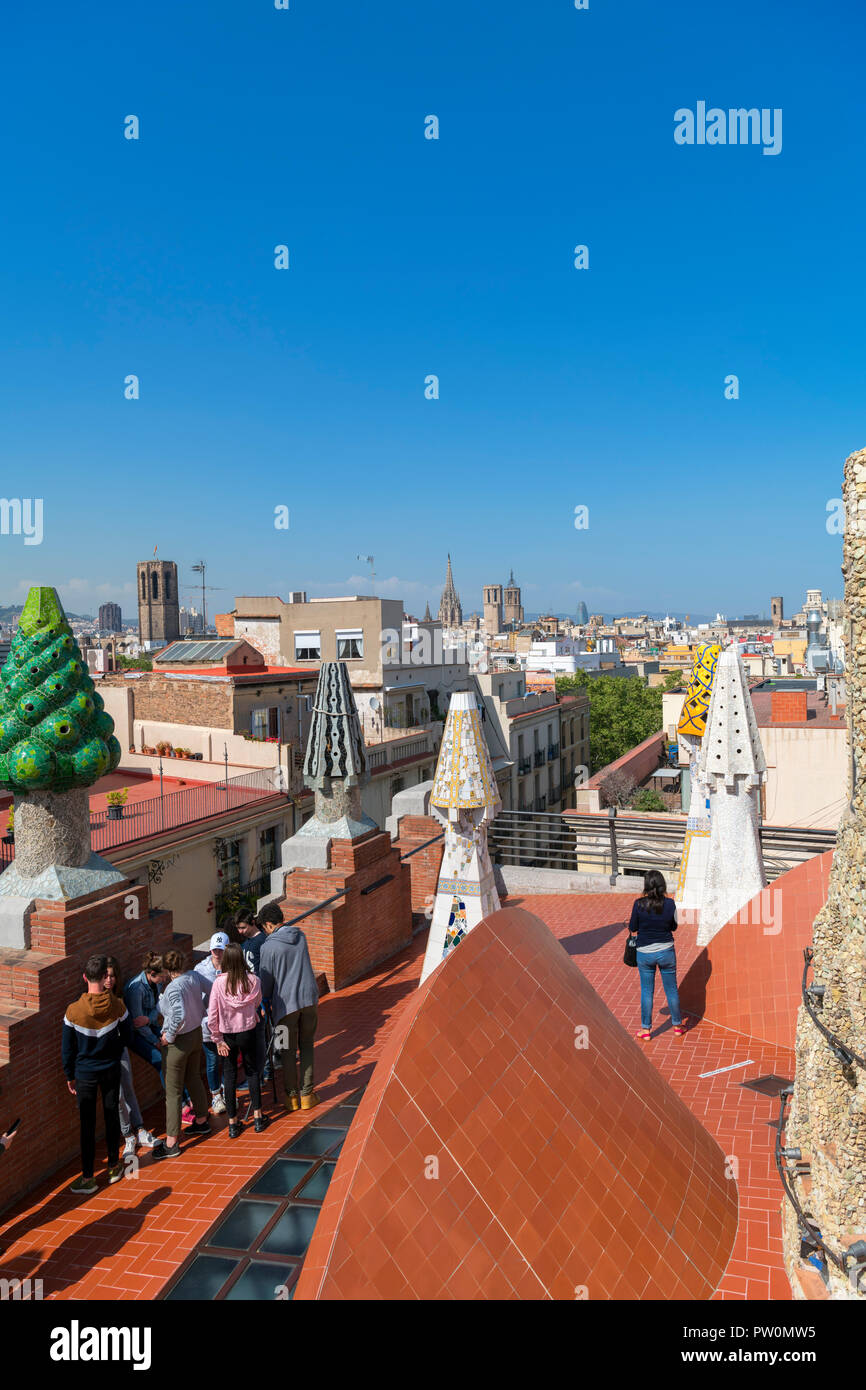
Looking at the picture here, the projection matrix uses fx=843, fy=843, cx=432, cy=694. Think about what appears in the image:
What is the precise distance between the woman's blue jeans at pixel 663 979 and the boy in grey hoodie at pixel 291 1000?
2717 millimetres

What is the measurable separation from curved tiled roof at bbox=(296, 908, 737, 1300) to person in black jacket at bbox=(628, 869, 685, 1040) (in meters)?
2.91

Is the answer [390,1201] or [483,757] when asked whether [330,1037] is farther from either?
[390,1201]

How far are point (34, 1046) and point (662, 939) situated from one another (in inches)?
179

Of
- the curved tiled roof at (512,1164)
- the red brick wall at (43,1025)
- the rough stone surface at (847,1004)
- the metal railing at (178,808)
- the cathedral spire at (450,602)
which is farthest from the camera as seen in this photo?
the cathedral spire at (450,602)

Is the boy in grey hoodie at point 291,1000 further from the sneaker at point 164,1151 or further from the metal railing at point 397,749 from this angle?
the metal railing at point 397,749

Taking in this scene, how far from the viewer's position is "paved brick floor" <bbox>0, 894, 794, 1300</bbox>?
404cm

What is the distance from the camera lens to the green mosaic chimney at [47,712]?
5473mm

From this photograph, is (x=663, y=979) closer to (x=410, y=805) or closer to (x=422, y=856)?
(x=422, y=856)

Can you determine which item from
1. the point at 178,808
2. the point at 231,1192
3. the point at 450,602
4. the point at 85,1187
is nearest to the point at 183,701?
the point at 178,808

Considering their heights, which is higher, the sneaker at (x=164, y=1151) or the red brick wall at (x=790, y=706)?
the red brick wall at (x=790, y=706)

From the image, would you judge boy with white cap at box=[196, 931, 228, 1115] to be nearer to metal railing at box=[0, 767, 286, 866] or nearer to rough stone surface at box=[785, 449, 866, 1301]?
rough stone surface at box=[785, 449, 866, 1301]

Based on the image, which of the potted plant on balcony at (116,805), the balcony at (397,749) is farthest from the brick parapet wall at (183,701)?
the potted plant on balcony at (116,805)

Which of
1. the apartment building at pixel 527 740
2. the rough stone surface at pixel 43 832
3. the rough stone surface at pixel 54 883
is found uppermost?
the rough stone surface at pixel 43 832
